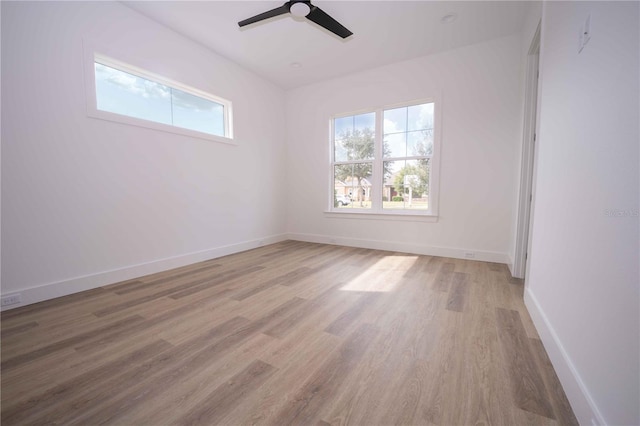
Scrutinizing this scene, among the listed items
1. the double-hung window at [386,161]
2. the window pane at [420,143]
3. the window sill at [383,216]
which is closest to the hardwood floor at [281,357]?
A: the window sill at [383,216]

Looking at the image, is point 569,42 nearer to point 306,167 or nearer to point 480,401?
point 480,401

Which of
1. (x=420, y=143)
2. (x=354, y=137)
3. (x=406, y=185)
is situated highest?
(x=354, y=137)

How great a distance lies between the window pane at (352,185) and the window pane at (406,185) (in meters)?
0.34

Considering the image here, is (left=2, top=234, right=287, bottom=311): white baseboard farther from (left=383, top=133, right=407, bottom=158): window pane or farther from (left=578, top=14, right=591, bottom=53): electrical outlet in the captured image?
(left=578, top=14, right=591, bottom=53): electrical outlet

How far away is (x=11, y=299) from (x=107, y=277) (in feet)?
2.20

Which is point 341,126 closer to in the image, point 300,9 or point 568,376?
point 300,9

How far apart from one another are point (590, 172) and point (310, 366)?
1.71m

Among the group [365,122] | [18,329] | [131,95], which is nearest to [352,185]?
[365,122]

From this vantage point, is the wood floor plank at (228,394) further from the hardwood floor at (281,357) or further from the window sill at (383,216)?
the window sill at (383,216)

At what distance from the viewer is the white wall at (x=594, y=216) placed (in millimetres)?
880

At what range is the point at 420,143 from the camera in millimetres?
4082

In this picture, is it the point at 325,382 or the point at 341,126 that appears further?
the point at 341,126

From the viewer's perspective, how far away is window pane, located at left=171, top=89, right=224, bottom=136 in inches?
135

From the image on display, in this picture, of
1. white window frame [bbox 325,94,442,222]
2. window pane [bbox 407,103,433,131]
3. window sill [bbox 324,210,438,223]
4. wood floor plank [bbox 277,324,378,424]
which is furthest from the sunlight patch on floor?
window pane [bbox 407,103,433,131]
